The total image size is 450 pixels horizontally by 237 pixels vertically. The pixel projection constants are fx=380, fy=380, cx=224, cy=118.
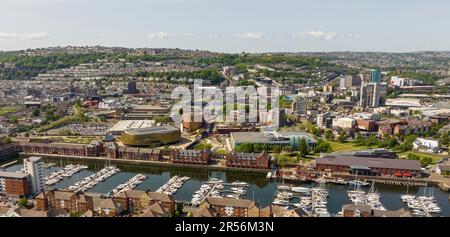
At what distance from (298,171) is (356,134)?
15.7ft

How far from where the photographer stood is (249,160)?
28.4 feet

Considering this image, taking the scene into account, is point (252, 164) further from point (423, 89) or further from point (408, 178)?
point (423, 89)

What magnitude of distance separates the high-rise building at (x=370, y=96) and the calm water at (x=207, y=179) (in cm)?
1040

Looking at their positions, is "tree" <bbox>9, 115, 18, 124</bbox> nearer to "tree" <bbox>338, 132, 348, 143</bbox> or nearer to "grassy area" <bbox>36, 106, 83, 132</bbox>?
"grassy area" <bbox>36, 106, 83, 132</bbox>

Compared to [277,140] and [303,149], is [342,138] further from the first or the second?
[277,140]

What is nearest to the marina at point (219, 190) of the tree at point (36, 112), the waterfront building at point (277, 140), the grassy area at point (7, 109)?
the waterfront building at point (277, 140)

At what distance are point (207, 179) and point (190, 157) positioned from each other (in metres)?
1.03

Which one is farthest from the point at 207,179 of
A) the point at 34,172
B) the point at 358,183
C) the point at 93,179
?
the point at 34,172

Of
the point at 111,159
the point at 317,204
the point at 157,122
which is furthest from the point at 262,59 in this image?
the point at 317,204

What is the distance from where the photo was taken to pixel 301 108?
15.2 metres

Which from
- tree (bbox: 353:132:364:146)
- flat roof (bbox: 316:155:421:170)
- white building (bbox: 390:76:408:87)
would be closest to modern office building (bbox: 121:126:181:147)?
flat roof (bbox: 316:155:421:170)

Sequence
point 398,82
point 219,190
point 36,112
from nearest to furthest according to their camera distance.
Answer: point 219,190 → point 36,112 → point 398,82

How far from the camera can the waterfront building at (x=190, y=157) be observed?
8914mm

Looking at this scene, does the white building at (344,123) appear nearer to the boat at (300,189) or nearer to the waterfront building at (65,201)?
the boat at (300,189)
